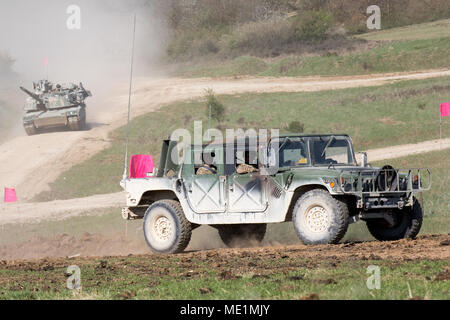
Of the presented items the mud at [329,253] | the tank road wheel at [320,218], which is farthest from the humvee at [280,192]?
the mud at [329,253]

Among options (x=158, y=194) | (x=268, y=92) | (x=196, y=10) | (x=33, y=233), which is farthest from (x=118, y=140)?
(x=196, y=10)

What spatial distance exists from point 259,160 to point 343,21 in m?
59.7

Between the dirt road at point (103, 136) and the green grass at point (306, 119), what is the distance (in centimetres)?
113

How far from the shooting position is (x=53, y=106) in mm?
43406

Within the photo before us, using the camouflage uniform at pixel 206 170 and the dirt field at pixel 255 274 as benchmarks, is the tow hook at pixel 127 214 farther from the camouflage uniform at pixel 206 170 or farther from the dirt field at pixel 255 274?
the camouflage uniform at pixel 206 170

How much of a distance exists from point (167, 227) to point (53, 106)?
29938mm

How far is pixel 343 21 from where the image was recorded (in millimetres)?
71750

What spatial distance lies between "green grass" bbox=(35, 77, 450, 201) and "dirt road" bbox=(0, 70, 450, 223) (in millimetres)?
1127

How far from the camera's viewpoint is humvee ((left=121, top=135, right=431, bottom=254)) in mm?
13125

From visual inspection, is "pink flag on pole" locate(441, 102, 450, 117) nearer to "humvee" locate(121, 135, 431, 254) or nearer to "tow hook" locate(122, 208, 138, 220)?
"humvee" locate(121, 135, 431, 254)

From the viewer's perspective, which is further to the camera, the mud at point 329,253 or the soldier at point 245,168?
the soldier at point 245,168

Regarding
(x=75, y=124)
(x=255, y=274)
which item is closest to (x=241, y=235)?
(x=255, y=274)

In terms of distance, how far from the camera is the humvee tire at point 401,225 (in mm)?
14008

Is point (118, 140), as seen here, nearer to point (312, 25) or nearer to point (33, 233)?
point (33, 233)
